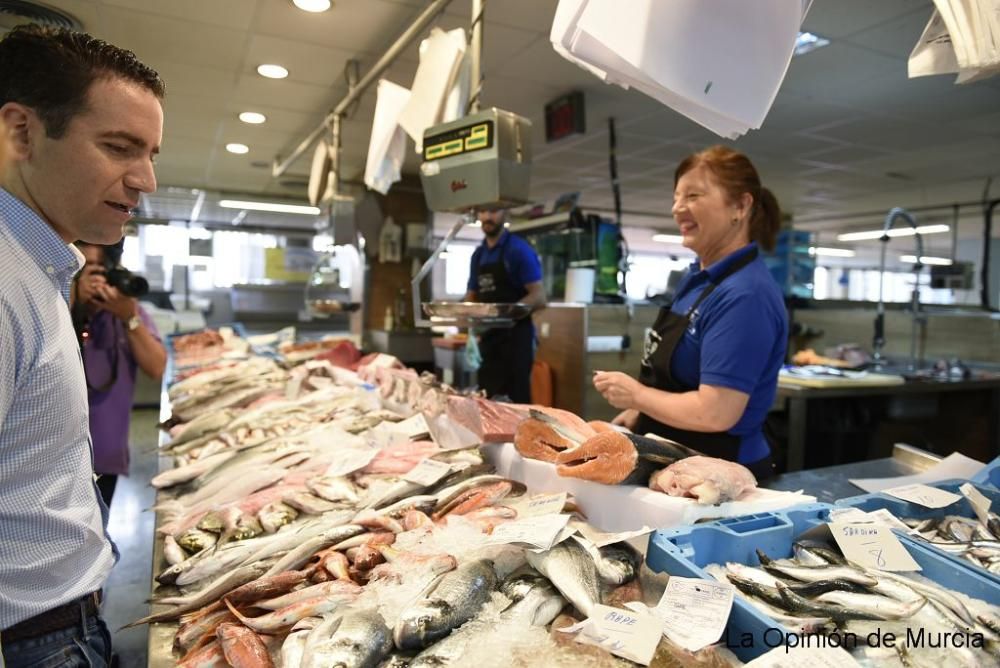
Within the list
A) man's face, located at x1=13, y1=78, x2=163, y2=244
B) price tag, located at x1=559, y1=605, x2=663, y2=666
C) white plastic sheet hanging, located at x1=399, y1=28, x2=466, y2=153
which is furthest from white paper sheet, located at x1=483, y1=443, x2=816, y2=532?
white plastic sheet hanging, located at x1=399, y1=28, x2=466, y2=153

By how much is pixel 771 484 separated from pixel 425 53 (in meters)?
2.43

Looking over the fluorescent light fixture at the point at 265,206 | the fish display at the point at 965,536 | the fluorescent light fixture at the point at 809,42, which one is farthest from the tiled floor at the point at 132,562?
the fluorescent light fixture at the point at 265,206

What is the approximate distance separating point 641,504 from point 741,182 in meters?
1.41

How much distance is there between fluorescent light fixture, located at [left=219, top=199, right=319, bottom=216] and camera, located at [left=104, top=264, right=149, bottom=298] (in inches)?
377

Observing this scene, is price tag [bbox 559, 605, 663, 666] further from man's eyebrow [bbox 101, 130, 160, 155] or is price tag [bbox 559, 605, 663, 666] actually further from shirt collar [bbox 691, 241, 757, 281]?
shirt collar [bbox 691, 241, 757, 281]

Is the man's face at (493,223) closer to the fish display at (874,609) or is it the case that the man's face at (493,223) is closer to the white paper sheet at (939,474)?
the white paper sheet at (939,474)

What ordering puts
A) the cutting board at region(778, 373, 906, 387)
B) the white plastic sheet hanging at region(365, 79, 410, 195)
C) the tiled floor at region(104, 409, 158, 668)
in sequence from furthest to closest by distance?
the cutting board at region(778, 373, 906, 387)
the white plastic sheet hanging at region(365, 79, 410, 195)
the tiled floor at region(104, 409, 158, 668)

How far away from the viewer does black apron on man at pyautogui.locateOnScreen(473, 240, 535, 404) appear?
5.00 m

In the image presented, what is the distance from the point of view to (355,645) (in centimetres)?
107

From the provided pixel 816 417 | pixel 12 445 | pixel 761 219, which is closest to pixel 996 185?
pixel 816 417

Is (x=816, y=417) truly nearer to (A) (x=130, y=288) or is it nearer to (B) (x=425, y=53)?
(B) (x=425, y=53)

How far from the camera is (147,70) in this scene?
139 cm

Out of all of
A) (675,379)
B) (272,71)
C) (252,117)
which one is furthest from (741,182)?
(252,117)

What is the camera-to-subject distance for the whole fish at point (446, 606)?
1104 millimetres
